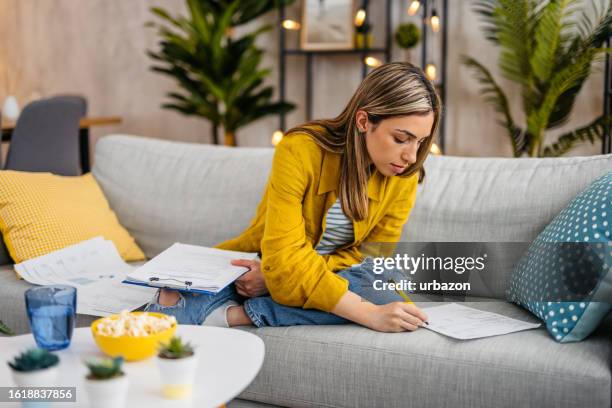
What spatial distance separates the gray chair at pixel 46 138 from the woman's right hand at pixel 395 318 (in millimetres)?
2287

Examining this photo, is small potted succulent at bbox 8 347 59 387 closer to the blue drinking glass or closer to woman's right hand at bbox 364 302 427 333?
the blue drinking glass

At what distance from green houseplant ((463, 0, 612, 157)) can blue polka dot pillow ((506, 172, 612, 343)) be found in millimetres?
1550

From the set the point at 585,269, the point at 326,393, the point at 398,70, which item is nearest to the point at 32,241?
the point at 326,393

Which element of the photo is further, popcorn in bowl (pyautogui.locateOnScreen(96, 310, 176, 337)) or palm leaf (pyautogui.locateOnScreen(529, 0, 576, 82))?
palm leaf (pyautogui.locateOnScreen(529, 0, 576, 82))

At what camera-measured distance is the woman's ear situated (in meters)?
1.76

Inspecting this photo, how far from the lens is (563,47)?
129 inches

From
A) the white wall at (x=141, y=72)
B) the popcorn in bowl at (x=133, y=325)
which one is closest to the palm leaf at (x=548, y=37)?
the white wall at (x=141, y=72)

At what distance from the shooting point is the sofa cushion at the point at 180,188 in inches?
92.9

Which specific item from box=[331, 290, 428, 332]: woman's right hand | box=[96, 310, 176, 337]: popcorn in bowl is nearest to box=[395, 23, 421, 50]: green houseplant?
box=[331, 290, 428, 332]: woman's right hand

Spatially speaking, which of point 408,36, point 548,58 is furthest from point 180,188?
point 408,36

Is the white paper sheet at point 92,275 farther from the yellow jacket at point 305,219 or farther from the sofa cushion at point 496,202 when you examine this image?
the sofa cushion at point 496,202

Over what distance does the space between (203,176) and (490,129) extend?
2.01 meters

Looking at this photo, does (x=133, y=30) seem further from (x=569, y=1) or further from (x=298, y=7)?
(x=569, y=1)

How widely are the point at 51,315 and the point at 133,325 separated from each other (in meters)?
0.15
